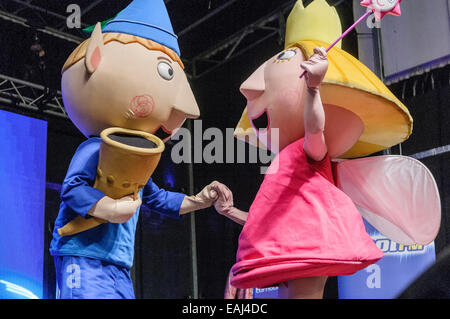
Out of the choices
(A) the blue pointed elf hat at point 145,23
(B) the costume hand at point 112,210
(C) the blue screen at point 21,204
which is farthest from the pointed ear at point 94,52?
(C) the blue screen at point 21,204

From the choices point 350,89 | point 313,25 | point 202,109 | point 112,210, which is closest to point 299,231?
point 350,89

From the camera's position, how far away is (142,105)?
2182 mm

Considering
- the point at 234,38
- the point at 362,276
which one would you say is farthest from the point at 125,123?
the point at 234,38

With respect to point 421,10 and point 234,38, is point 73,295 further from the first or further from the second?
point 234,38

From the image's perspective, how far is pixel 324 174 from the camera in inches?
80.9

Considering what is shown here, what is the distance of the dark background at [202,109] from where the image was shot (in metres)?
4.34

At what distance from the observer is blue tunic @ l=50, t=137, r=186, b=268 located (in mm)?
2018

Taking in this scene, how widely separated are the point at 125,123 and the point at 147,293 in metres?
3.68

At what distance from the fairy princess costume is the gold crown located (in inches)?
3.4

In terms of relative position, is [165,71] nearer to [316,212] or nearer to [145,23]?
[145,23]

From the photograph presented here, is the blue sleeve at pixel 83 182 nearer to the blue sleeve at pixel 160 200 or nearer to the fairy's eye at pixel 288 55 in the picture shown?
the blue sleeve at pixel 160 200

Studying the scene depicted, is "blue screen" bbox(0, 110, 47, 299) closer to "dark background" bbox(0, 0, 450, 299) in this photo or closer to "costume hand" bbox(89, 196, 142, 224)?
"dark background" bbox(0, 0, 450, 299)

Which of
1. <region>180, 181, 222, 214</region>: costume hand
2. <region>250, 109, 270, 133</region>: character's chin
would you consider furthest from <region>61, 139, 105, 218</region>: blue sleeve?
<region>250, 109, 270, 133</region>: character's chin
